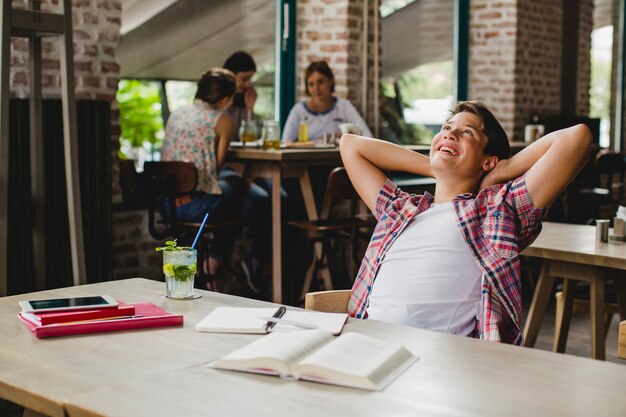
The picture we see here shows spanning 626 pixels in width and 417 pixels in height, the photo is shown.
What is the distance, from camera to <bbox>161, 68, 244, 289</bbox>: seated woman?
4699 millimetres

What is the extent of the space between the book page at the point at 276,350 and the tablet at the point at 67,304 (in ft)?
1.44

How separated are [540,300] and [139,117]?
8.98 ft

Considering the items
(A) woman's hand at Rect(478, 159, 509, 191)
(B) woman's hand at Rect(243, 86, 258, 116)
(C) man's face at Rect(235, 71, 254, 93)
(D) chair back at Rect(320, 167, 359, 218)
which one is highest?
(C) man's face at Rect(235, 71, 254, 93)

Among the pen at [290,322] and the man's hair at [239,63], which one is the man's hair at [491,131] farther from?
the man's hair at [239,63]

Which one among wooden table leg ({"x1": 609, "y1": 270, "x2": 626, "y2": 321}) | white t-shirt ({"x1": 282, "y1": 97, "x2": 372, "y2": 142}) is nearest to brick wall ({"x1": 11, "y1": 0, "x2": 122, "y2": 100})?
white t-shirt ({"x1": 282, "y1": 97, "x2": 372, "y2": 142})

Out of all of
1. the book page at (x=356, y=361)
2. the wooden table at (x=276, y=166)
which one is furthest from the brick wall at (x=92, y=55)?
the book page at (x=356, y=361)

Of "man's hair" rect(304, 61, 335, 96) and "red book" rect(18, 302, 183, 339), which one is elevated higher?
"man's hair" rect(304, 61, 335, 96)

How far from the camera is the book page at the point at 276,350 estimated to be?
147 cm

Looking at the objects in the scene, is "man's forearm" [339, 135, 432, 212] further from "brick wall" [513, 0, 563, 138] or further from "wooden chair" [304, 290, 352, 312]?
"brick wall" [513, 0, 563, 138]

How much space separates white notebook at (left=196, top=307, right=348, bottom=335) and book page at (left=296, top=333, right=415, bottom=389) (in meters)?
0.21

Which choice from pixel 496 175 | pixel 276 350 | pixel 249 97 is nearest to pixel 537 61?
pixel 249 97

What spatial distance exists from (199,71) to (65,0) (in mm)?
2118

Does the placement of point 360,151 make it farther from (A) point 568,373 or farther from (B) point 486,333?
(A) point 568,373

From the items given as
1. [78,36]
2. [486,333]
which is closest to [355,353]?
[486,333]
